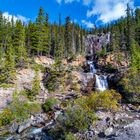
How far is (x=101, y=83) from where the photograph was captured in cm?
8575

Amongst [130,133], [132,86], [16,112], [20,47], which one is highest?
[20,47]

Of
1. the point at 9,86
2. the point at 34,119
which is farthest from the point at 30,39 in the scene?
the point at 34,119

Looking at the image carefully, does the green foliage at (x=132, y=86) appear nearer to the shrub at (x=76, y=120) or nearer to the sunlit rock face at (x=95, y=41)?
the shrub at (x=76, y=120)

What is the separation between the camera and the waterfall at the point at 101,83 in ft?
277

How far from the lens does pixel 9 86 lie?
7656 cm

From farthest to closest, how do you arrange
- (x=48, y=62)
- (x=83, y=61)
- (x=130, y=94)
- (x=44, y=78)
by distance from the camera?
1. (x=83, y=61)
2. (x=48, y=62)
3. (x=44, y=78)
4. (x=130, y=94)

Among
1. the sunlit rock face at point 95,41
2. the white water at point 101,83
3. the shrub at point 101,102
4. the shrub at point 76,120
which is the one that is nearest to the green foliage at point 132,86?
the white water at point 101,83

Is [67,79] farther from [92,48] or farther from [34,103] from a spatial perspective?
[92,48]

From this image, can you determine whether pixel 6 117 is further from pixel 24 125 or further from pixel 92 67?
pixel 92 67

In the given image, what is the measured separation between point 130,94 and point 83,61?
32464 millimetres

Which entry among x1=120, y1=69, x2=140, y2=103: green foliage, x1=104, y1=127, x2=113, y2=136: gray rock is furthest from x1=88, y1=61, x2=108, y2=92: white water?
x1=104, y1=127, x2=113, y2=136: gray rock

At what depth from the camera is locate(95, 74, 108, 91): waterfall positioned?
8450 centimetres

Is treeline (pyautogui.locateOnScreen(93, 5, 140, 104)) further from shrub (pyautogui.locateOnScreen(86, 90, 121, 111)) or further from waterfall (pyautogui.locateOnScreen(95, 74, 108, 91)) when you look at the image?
shrub (pyautogui.locateOnScreen(86, 90, 121, 111))

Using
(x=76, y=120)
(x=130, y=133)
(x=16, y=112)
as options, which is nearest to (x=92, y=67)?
(x=16, y=112)
